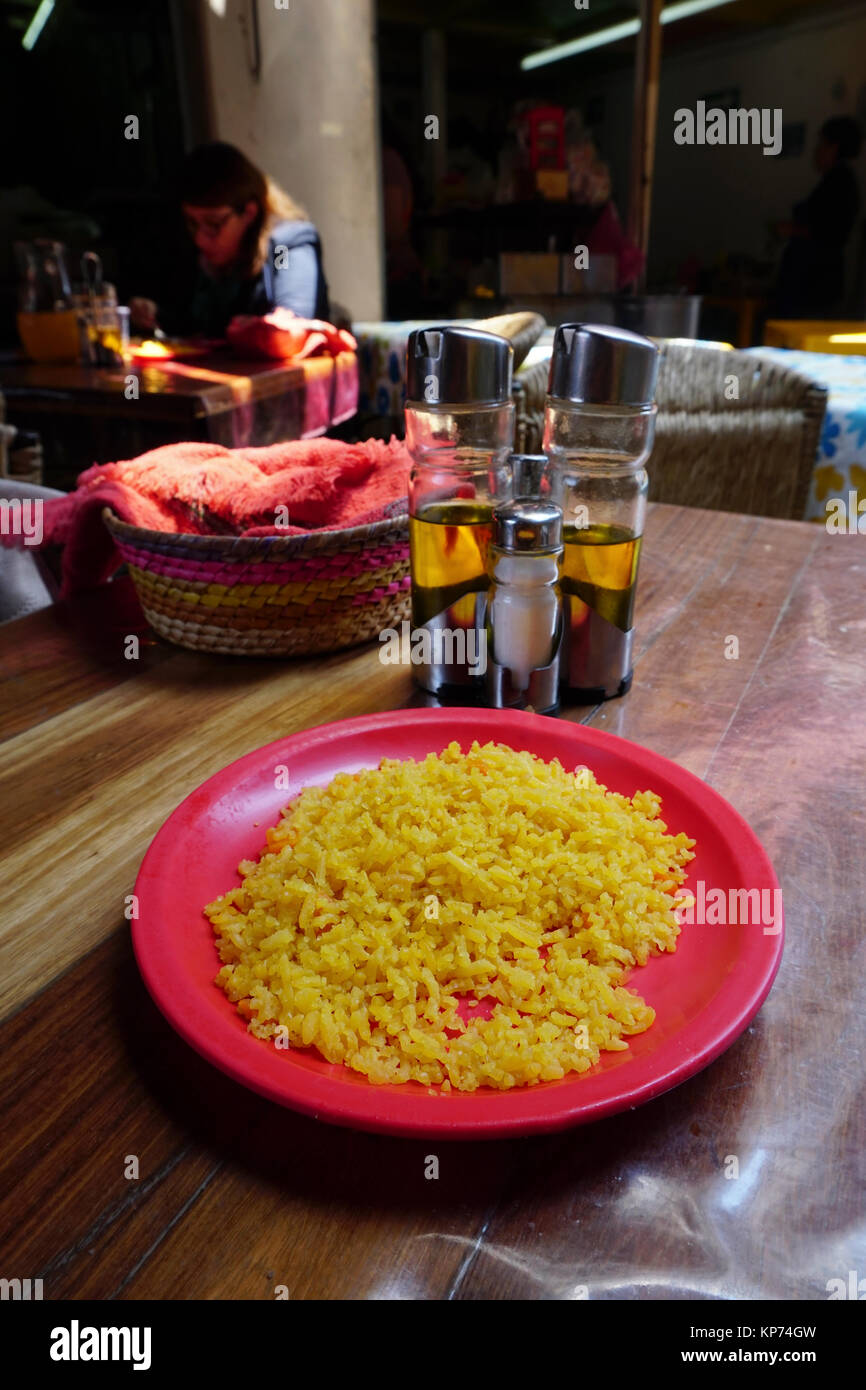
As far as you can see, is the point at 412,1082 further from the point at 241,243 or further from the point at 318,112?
the point at 318,112

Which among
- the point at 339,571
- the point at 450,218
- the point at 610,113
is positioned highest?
the point at 610,113

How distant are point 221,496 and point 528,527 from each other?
0.47 metres

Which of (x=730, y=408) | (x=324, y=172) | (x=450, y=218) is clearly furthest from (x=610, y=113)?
(x=730, y=408)

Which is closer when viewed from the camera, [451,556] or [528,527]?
[528,527]

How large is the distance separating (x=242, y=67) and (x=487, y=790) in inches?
186

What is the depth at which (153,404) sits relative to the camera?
2.40m

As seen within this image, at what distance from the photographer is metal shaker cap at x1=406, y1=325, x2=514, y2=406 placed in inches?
32.4

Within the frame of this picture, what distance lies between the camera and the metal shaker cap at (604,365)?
0.79 metres

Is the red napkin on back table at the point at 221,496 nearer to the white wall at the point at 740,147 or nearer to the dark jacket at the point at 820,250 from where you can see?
the dark jacket at the point at 820,250

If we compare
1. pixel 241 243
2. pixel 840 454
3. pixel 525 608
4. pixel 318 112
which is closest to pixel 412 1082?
pixel 525 608

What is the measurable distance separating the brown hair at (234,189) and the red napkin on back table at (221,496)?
94.4 inches

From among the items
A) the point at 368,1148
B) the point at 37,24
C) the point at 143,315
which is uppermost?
the point at 37,24

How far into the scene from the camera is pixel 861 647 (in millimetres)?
1082
